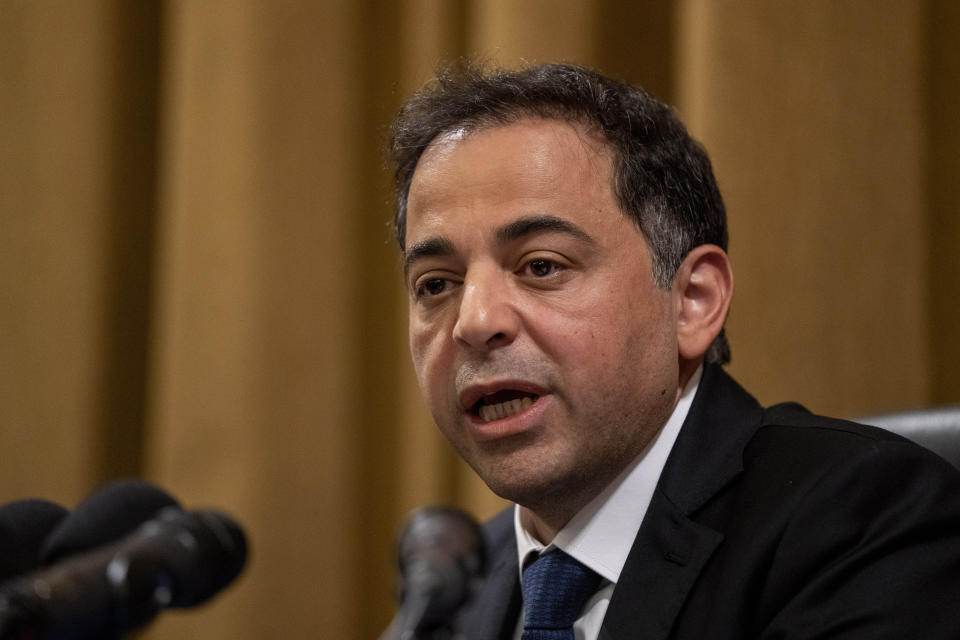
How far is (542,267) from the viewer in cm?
145

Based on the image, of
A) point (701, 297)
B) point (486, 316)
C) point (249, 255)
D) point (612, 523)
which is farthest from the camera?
point (249, 255)

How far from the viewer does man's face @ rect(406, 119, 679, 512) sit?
4.57 feet

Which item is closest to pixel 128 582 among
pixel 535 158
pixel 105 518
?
pixel 105 518

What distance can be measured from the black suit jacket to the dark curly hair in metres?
0.28

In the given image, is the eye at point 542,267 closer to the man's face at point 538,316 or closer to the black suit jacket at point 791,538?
the man's face at point 538,316

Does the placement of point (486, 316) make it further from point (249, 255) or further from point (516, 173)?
point (249, 255)

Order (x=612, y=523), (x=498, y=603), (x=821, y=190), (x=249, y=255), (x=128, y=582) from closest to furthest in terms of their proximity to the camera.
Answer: (x=128, y=582) → (x=612, y=523) → (x=498, y=603) → (x=821, y=190) → (x=249, y=255)

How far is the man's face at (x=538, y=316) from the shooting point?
1392mm

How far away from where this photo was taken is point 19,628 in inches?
26.5

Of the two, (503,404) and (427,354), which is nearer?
(503,404)

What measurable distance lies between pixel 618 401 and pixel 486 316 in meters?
0.24

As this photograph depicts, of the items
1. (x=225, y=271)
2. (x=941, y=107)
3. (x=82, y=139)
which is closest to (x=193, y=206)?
(x=225, y=271)

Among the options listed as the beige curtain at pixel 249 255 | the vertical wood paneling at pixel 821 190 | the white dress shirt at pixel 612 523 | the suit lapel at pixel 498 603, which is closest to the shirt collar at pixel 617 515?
the white dress shirt at pixel 612 523

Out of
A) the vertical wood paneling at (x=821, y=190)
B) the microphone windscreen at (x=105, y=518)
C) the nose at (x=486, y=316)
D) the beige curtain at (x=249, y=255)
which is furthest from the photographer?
the beige curtain at (x=249, y=255)
